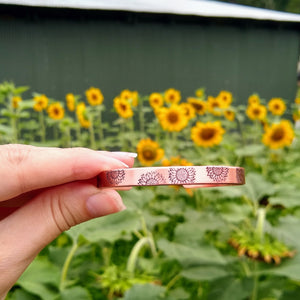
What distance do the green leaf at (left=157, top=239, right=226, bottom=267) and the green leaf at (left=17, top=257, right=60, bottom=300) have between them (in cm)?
23

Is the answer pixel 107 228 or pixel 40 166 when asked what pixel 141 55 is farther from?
pixel 40 166

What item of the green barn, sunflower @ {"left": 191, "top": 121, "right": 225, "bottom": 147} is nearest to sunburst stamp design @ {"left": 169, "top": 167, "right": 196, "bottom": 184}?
sunflower @ {"left": 191, "top": 121, "right": 225, "bottom": 147}

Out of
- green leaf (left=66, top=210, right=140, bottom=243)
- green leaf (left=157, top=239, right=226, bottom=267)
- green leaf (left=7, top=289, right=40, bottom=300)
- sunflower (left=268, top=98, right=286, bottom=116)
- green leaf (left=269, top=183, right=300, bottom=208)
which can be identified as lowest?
green leaf (left=7, top=289, right=40, bottom=300)

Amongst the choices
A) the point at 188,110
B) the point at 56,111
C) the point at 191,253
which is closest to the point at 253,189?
the point at 191,253

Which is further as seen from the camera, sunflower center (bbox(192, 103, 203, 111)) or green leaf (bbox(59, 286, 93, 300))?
sunflower center (bbox(192, 103, 203, 111))

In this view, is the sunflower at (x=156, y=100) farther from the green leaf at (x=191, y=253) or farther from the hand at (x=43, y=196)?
the hand at (x=43, y=196)

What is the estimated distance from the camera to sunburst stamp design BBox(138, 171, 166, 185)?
0.39 metres

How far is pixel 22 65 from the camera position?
10.7ft

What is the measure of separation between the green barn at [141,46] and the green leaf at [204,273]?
293cm

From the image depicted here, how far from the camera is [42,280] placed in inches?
26.9

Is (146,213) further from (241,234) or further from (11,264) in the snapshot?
(11,264)

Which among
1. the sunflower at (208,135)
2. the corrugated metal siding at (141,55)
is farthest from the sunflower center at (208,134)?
the corrugated metal siding at (141,55)

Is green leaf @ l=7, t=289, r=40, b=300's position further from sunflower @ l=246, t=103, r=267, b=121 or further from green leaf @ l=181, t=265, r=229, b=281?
sunflower @ l=246, t=103, r=267, b=121

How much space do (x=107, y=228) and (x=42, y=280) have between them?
16 cm
